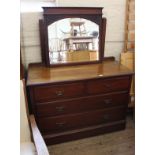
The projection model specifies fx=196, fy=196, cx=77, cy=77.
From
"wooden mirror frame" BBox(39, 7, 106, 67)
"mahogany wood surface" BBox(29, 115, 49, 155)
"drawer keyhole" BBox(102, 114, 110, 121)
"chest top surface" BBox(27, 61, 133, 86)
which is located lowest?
"drawer keyhole" BBox(102, 114, 110, 121)

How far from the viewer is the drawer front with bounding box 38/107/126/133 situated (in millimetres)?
1908

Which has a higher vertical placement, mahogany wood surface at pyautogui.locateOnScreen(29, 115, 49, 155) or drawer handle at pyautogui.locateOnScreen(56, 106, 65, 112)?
drawer handle at pyautogui.locateOnScreen(56, 106, 65, 112)

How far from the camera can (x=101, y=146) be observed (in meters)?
1.99

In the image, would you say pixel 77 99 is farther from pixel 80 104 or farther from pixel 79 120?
pixel 79 120

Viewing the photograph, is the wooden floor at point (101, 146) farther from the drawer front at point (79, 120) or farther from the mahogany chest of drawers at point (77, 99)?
the drawer front at point (79, 120)

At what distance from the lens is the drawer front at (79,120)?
75.1 inches

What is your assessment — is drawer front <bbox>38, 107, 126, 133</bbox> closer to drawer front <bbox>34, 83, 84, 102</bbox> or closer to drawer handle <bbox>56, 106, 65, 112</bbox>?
drawer handle <bbox>56, 106, 65, 112</bbox>

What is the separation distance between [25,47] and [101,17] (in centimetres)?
87

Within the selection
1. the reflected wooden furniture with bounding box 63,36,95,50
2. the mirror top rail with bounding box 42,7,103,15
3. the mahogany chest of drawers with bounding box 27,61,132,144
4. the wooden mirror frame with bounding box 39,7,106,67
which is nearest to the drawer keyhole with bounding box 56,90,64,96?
the mahogany chest of drawers with bounding box 27,61,132,144

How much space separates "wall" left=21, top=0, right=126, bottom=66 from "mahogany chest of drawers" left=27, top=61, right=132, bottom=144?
17 centimetres

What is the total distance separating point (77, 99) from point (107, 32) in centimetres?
88

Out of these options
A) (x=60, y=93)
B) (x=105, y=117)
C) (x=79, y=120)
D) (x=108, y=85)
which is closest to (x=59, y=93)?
(x=60, y=93)
